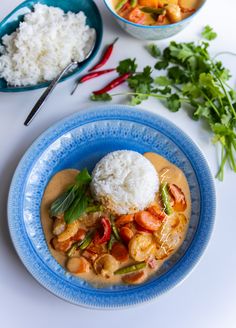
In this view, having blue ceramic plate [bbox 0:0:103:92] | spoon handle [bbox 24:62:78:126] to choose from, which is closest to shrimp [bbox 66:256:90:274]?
spoon handle [bbox 24:62:78:126]

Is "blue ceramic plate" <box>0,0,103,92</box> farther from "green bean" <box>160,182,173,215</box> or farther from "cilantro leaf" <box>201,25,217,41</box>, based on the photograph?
"green bean" <box>160,182,173,215</box>

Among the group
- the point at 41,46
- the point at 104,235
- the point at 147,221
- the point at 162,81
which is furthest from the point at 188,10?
the point at 104,235

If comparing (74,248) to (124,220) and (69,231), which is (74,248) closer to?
(69,231)

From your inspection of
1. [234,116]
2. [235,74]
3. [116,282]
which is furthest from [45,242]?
[235,74]

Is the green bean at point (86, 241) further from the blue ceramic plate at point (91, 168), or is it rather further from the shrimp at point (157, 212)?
the shrimp at point (157, 212)

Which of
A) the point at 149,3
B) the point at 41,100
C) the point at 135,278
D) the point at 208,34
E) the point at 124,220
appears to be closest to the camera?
the point at 135,278

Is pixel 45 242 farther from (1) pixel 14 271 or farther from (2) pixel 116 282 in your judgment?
(2) pixel 116 282
